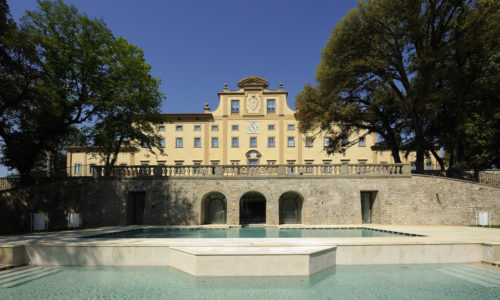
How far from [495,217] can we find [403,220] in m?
5.46

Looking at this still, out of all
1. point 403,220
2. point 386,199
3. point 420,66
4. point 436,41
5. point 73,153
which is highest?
point 436,41

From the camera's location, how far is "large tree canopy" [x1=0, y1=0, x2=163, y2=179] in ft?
56.7

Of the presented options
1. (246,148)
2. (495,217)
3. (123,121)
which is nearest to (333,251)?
(495,217)

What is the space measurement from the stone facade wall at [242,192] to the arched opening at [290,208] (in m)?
1.22

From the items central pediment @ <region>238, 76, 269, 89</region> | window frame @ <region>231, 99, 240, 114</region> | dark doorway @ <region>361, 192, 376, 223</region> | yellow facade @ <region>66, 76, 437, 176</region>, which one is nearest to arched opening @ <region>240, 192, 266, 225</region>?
dark doorway @ <region>361, 192, 376, 223</region>

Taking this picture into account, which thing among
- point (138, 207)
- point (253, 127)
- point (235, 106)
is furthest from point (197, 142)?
point (138, 207)

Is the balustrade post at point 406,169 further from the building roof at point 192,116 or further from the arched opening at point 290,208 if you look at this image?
the building roof at point 192,116

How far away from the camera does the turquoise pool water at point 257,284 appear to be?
707cm

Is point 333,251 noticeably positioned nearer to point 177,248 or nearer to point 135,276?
point 177,248

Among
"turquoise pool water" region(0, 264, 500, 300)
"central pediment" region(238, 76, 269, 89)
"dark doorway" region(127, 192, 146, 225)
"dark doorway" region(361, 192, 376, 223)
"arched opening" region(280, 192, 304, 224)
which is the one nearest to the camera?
"turquoise pool water" region(0, 264, 500, 300)

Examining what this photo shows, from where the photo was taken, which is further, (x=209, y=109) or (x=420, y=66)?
(x=209, y=109)

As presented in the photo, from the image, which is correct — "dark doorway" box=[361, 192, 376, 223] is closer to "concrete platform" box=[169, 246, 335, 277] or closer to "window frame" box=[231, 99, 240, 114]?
"concrete platform" box=[169, 246, 335, 277]

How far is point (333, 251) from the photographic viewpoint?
9625 mm

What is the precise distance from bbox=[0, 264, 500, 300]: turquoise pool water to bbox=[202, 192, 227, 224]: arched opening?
13.5 m
